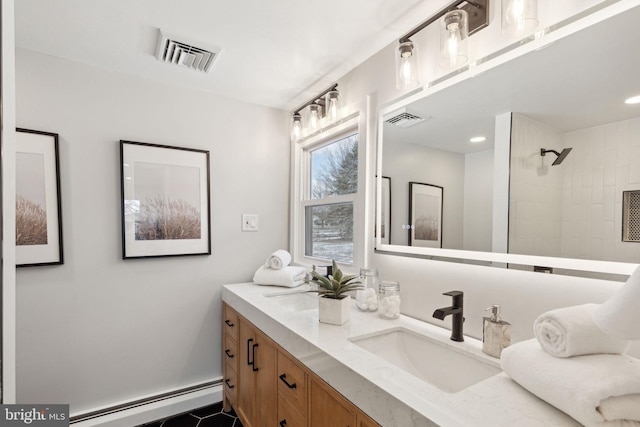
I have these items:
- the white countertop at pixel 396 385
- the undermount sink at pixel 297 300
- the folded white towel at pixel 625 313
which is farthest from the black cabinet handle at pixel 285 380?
the folded white towel at pixel 625 313

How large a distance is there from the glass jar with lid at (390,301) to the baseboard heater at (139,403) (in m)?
1.48

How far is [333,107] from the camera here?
185 centimetres

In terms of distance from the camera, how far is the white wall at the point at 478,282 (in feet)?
3.07

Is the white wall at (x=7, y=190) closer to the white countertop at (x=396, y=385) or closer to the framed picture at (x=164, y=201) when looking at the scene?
the white countertop at (x=396, y=385)

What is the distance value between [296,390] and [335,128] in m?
1.50

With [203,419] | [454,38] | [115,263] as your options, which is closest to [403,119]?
[454,38]

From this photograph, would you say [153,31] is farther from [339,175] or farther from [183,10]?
[339,175]

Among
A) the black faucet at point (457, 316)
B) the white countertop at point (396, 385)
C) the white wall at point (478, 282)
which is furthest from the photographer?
the black faucet at point (457, 316)

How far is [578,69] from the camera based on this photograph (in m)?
0.93

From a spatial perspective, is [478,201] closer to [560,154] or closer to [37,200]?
[560,154]

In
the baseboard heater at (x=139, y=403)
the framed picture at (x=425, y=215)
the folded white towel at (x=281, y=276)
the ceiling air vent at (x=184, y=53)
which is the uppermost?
the ceiling air vent at (x=184, y=53)

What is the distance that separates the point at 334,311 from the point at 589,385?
2.66ft

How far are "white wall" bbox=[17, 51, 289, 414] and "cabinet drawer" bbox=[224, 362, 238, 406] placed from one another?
6.6 inches

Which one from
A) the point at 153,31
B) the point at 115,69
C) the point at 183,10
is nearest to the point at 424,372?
the point at 183,10
